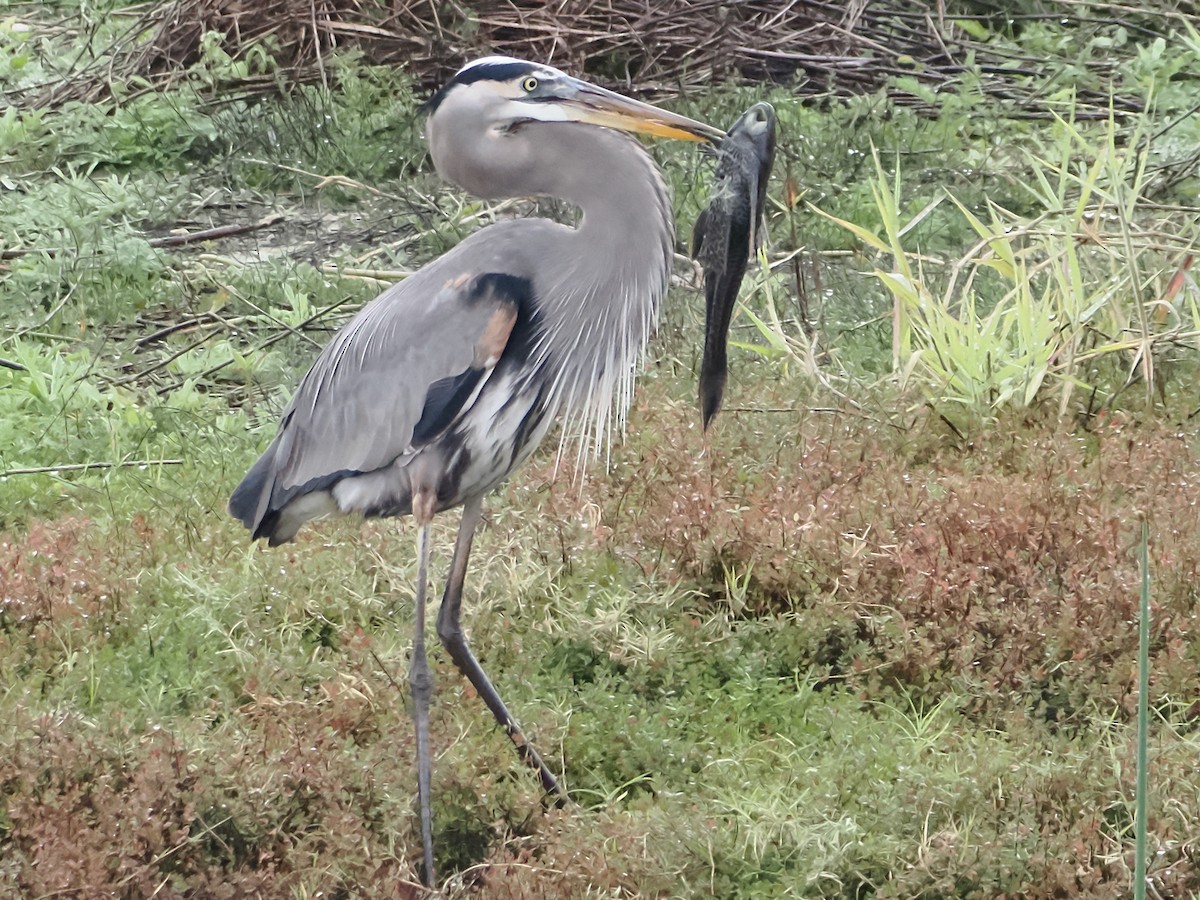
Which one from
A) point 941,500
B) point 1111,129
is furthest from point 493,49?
point 941,500

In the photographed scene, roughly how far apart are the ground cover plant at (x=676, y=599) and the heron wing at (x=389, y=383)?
495 mm

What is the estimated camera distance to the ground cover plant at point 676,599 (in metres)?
3.33

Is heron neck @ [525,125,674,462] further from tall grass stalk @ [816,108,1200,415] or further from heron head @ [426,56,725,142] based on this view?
tall grass stalk @ [816,108,1200,415]

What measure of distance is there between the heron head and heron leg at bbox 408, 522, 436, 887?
92 cm

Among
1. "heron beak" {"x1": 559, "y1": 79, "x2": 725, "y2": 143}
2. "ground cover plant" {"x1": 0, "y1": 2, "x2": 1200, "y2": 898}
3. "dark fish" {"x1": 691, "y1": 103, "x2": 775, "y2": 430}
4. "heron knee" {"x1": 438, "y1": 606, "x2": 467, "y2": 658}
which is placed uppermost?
"heron beak" {"x1": 559, "y1": 79, "x2": 725, "y2": 143}

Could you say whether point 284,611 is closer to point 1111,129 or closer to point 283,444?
point 283,444

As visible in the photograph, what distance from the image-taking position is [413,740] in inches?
146

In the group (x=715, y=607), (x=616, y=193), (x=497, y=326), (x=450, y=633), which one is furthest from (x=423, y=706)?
(x=616, y=193)

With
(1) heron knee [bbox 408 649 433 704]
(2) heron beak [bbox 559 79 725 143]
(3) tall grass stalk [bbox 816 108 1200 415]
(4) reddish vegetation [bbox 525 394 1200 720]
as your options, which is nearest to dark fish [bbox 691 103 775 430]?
(2) heron beak [bbox 559 79 725 143]

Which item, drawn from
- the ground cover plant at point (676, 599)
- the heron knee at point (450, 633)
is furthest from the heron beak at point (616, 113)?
the ground cover plant at point (676, 599)

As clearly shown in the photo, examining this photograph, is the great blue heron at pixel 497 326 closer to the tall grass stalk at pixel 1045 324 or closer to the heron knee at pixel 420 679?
the heron knee at pixel 420 679

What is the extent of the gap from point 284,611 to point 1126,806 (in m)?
2.13

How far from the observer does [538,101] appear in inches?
139

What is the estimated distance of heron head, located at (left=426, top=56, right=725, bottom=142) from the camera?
3502mm
